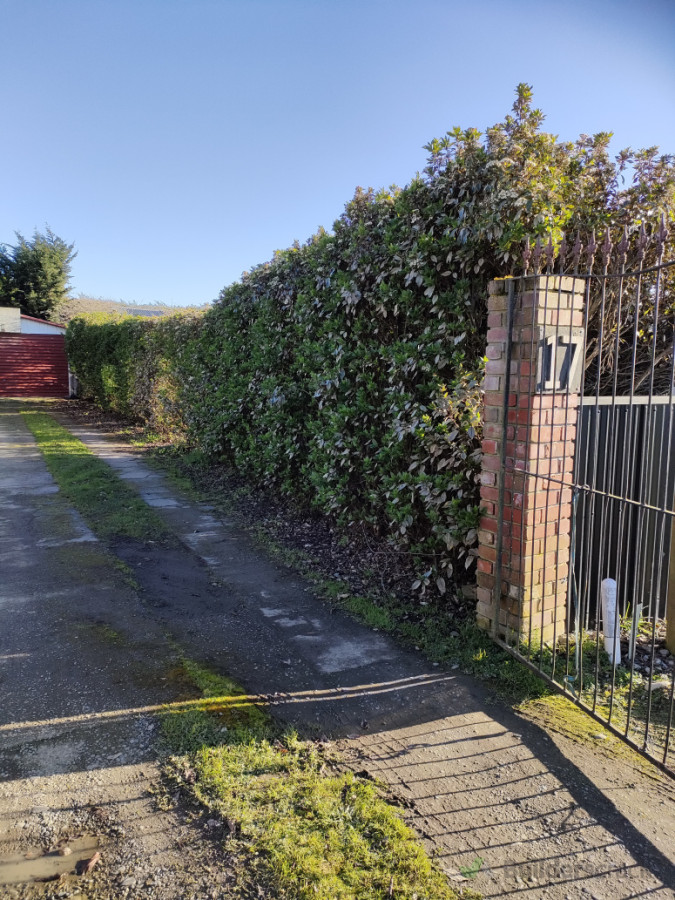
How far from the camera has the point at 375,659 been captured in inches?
130

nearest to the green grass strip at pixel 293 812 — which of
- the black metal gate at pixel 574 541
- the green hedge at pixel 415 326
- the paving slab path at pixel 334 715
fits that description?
the paving slab path at pixel 334 715

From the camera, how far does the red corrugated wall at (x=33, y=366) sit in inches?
871

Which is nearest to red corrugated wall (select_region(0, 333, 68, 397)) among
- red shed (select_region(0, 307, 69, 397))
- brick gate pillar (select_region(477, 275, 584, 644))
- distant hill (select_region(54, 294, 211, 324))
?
red shed (select_region(0, 307, 69, 397))

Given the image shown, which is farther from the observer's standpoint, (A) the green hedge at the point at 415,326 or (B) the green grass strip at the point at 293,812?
(A) the green hedge at the point at 415,326

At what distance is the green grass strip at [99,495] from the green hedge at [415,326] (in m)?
1.45

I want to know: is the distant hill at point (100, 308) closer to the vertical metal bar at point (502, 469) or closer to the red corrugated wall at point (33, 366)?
the red corrugated wall at point (33, 366)

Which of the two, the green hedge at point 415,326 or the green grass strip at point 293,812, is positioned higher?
the green hedge at point 415,326

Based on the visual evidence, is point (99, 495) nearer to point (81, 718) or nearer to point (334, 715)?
point (81, 718)

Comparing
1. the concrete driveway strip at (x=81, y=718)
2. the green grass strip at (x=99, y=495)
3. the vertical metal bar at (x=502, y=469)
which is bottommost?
the concrete driveway strip at (x=81, y=718)

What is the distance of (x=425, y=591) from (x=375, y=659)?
2.86 ft

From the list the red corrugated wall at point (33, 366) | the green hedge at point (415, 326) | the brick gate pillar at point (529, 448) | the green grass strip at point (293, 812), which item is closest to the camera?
the green grass strip at point (293, 812)

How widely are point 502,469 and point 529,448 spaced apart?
8.3 inches

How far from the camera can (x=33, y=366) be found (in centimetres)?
2231

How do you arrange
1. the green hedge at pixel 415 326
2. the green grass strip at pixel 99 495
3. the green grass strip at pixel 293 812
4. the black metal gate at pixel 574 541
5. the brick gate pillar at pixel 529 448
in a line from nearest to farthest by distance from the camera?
1. the green grass strip at pixel 293 812
2. the black metal gate at pixel 574 541
3. the brick gate pillar at pixel 529 448
4. the green hedge at pixel 415 326
5. the green grass strip at pixel 99 495
